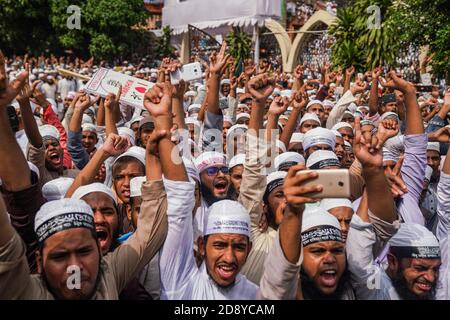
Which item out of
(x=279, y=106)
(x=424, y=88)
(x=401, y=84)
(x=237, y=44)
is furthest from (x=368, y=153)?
(x=237, y=44)

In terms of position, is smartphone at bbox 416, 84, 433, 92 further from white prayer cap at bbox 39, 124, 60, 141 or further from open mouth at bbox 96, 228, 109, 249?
open mouth at bbox 96, 228, 109, 249

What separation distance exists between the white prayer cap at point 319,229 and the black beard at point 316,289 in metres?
0.15

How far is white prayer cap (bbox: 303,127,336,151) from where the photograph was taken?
5.36 metres

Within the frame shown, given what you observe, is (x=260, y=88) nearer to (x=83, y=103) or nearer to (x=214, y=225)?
(x=214, y=225)

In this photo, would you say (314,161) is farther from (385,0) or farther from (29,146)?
(385,0)

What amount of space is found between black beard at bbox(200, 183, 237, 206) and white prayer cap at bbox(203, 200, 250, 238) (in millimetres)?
1111

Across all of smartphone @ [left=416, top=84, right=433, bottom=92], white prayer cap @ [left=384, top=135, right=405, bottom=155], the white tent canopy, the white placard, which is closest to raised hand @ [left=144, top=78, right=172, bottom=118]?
the white placard

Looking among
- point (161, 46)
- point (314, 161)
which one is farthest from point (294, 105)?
point (161, 46)

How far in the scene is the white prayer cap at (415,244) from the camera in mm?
3129

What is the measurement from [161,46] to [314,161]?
77.3 feet

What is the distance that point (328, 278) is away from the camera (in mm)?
2873

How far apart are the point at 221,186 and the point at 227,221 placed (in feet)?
4.53

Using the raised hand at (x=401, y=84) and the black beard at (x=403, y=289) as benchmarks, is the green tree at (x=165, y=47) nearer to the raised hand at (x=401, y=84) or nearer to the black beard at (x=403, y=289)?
the raised hand at (x=401, y=84)

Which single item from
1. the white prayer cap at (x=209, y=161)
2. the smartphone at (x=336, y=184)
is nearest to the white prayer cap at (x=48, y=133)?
the white prayer cap at (x=209, y=161)
